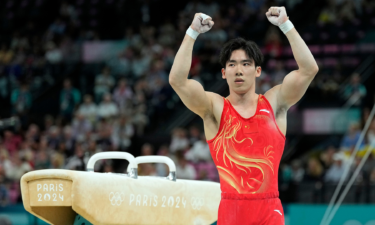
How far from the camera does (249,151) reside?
3.58 metres

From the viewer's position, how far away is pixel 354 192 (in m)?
8.39

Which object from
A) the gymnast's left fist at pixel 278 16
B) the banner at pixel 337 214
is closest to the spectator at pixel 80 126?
the banner at pixel 337 214

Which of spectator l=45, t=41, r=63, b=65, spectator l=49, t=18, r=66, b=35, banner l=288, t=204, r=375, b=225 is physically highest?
spectator l=49, t=18, r=66, b=35

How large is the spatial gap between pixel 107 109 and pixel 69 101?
134 centimetres

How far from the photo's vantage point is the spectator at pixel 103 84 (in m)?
12.4

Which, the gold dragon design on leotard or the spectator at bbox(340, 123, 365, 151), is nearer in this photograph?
the gold dragon design on leotard

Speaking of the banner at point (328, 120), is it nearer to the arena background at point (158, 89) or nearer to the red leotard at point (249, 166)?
the arena background at point (158, 89)

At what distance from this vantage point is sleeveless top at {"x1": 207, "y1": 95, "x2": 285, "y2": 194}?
356 centimetres

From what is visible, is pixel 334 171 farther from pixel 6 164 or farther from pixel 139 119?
pixel 6 164

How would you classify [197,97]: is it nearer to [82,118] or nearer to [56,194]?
[56,194]

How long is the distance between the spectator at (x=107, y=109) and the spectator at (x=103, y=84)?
0.73 metres

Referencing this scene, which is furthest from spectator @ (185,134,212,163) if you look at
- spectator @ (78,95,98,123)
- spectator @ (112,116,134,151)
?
spectator @ (78,95,98,123)

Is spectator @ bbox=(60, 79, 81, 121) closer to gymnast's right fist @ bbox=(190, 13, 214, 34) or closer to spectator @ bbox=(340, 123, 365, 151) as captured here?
spectator @ bbox=(340, 123, 365, 151)

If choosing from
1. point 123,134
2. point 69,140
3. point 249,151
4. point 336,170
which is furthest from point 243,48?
point 69,140
